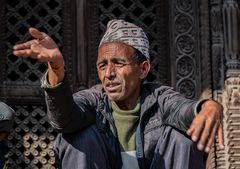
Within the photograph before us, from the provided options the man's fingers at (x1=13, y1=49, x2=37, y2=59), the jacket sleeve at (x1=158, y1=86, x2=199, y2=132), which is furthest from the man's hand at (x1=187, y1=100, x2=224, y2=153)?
the man's fingers at (x1=13, y1=49, x2=37, y2=59)

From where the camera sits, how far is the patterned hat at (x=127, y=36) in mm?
3717

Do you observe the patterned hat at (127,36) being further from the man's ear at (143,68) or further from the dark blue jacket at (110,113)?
the dark blue jacket at (110,113)

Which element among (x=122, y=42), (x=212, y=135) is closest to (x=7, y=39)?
(x=122, y=42)

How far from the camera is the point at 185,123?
3.44 metres

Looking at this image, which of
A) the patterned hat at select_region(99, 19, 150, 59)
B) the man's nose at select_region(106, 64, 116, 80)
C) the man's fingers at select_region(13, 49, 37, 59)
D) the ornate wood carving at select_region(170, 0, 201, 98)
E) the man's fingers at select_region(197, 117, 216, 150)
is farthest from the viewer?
the ornate wood carving at select_region(170, 0, 201, 98)

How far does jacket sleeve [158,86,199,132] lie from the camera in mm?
3404

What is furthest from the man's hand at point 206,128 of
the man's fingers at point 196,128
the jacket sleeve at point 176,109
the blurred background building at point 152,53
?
the blurred background building at point 152,53

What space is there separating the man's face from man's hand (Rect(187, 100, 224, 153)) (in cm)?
53

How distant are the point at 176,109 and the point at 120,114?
0.27m


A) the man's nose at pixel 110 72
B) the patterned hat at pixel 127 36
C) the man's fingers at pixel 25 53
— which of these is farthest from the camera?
the patterned hat at pixel 127 36

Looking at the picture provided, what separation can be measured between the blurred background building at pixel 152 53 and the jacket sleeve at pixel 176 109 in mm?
2970

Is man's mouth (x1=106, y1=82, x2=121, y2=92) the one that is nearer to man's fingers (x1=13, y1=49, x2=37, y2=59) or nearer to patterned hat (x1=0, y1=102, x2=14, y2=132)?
man's fingers (x1=13, y1=49, x2=37, y2=59)

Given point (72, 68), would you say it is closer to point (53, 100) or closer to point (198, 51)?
point (198, 51)

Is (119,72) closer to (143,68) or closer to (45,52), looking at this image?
(143,68)
